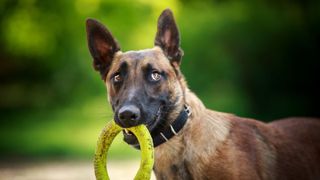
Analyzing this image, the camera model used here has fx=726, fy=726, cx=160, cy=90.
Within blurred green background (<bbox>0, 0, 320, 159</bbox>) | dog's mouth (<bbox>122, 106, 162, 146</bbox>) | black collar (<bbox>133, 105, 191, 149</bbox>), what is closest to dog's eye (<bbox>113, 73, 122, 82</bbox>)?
dog's mouth (<bbox>122, 106, 162, 146</bbox>)

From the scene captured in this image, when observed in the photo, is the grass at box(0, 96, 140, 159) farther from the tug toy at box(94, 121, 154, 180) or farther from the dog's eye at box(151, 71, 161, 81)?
the dog's eye at box(151, 71, 161, 81)

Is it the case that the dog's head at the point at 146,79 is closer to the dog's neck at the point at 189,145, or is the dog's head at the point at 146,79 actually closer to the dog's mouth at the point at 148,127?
the dog's mouth at the point at 148,127

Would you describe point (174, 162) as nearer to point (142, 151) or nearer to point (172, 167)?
point (172, 167)

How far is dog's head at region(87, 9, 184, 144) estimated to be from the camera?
5664mm

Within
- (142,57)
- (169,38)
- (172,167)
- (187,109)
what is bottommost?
(172,167)

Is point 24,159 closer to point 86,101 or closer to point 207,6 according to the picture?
point 86,101

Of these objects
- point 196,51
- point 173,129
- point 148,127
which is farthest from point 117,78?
point 196,51

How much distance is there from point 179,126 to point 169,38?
0.87 m

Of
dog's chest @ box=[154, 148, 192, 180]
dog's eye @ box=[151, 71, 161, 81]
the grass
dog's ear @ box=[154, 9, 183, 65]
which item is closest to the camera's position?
dog's chest @ box=[154, 148, 192, 180]

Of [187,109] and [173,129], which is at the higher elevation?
[187,109]

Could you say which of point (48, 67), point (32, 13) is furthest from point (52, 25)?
point (48, 67)

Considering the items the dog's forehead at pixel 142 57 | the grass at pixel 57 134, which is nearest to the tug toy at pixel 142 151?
the dog's forehead at pixel 142 57

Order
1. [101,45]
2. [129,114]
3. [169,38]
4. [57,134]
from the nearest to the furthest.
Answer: [129,114]
[169,38]
[101,45]
[57,134]

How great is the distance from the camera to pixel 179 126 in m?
5.86
